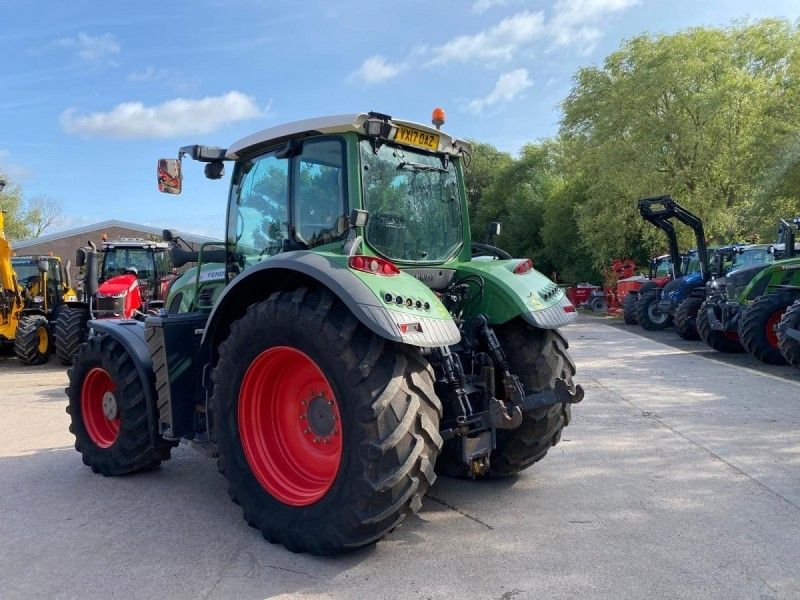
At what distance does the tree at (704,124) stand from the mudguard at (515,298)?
62.5 ft

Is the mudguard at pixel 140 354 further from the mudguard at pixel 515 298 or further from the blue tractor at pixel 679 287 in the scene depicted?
the blue tractor at pixel 679 287

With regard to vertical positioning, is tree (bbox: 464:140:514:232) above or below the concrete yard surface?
above

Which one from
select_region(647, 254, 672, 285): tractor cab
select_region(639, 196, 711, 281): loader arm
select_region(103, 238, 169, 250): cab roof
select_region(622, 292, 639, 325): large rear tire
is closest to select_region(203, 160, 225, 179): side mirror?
select_region(103, 238, 169, 250): cab roof

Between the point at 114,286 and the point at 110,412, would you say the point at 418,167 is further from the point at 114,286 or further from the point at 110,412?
the point at 114,286

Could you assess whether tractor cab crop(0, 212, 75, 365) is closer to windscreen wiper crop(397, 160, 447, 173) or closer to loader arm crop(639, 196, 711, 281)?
windscreen wiper crop(397, 160, 447, 173)

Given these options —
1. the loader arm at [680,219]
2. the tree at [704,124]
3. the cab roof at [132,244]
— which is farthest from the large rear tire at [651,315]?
the cab roof at [132,244]

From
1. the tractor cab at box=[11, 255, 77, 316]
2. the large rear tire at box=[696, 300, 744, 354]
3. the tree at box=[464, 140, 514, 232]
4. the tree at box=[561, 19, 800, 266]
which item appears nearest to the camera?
the large rear tire at box=[696, 300, 744, 354]

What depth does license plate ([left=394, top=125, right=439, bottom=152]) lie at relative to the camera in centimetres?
416

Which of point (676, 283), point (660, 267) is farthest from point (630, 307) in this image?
point (660, 267)

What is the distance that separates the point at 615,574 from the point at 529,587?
446 mm

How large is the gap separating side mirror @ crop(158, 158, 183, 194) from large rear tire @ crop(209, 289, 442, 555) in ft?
4.15

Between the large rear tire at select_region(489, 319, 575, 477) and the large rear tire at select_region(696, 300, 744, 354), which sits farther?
the large rear tire at select_region(696, 300, 744, 354)

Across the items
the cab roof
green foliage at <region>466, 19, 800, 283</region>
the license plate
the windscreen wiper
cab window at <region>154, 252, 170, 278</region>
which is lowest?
cab window at <region>154, 252, 170, 278</region>

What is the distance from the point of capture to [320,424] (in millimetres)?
3656
